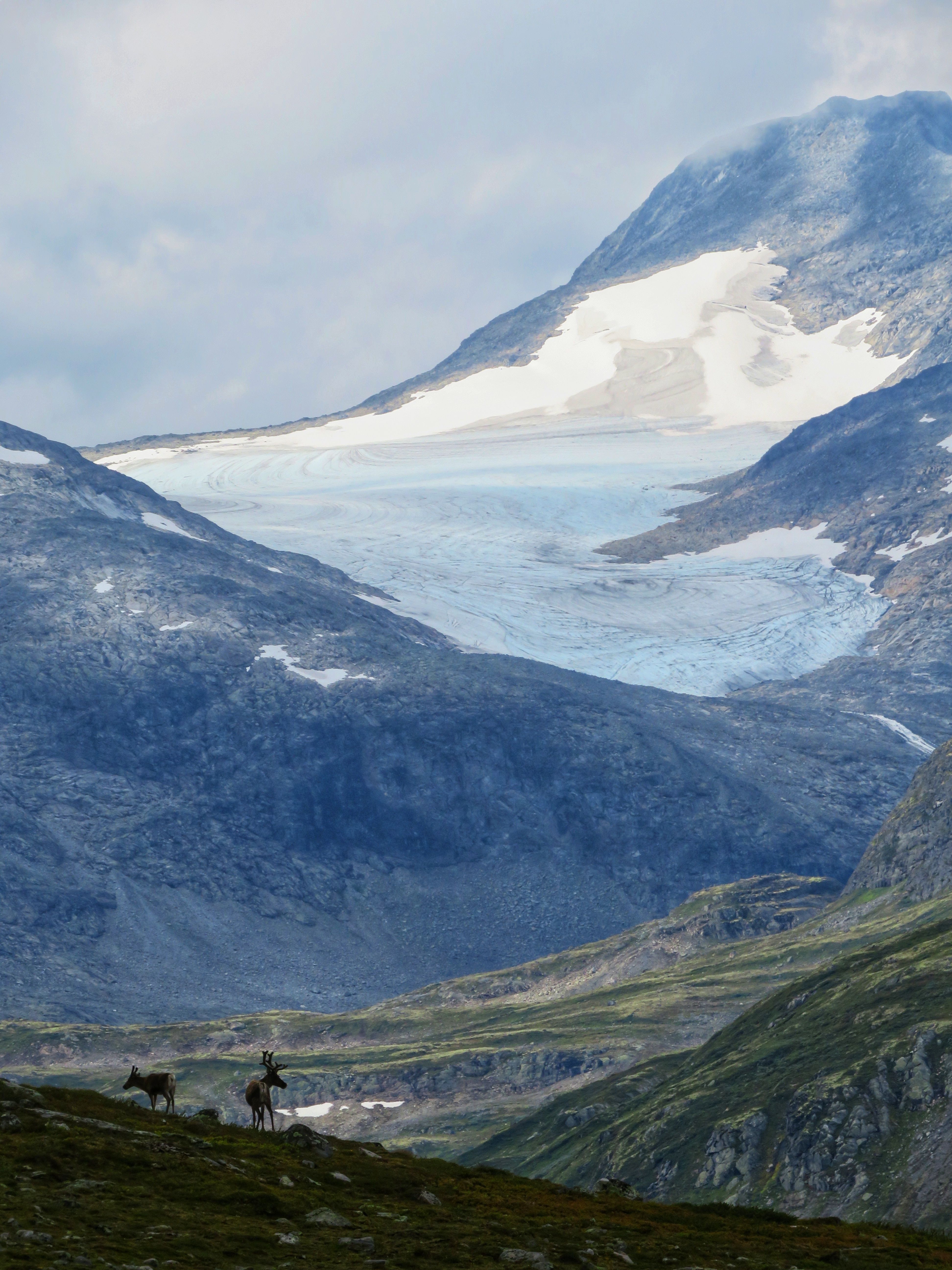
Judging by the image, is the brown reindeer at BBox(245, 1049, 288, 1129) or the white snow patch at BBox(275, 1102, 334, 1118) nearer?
the brown reindeer at BBox(245, 1049, 288, 1129)

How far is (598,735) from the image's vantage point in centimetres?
19288

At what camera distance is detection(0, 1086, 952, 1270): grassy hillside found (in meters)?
23.4

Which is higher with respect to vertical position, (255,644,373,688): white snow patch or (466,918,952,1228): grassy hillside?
(255,644,373,688): white snow patch

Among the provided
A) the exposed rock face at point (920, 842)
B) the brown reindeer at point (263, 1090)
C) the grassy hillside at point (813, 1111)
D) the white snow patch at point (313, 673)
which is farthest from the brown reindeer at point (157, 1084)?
the white snow patch at point (313, 673)

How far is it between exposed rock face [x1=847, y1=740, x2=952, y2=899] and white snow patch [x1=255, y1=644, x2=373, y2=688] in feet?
276

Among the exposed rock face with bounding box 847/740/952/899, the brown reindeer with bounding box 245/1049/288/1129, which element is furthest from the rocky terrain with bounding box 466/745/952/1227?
the exposed rock face with bounding box 847/740/952/899

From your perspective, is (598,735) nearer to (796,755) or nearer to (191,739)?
(796,755)

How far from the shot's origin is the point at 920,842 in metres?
115

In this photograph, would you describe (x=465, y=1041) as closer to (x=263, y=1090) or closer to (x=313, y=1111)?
(x=313, y=1111)

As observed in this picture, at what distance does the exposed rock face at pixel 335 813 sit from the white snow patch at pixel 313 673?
1.43 ft

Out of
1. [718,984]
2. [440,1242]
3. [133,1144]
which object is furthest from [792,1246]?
[718,984]

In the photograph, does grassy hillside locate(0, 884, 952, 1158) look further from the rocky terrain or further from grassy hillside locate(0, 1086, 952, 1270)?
grassy hillside locate(0, 1086, 952, 1270)

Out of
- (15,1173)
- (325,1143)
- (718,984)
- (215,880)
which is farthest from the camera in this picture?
(215,880)

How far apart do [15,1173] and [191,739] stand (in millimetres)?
166144
